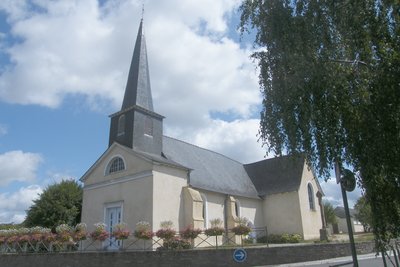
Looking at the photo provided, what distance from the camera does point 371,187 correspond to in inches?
246

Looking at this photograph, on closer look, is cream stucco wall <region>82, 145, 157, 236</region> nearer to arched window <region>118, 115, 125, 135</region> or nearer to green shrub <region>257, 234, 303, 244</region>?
arched window <region>118, 115, 125, 135</region>

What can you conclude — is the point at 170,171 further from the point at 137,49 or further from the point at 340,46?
the point at 340,46

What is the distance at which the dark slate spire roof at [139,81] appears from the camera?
84.5 ft

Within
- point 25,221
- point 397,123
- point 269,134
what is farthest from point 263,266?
point 25,221

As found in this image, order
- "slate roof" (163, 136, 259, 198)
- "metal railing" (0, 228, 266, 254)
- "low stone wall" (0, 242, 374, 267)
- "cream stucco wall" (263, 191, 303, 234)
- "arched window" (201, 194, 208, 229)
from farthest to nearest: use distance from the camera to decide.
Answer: "cream stucco wall" (263, 191, 303, 234) → "slate roof" (163, 136, 259, 198) → "arched window" (201, 194, 208, 229) → "metal railing" (0, 228, 266, 254) → "low stone wall" (0, 242, 374, 267)

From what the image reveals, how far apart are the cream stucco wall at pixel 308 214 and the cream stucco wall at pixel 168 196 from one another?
35.3 feet

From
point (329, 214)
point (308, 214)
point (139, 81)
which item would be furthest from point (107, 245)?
point (329, 214)

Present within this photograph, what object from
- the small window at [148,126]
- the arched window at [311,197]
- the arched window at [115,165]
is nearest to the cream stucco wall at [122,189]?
the arched window at [115,165]

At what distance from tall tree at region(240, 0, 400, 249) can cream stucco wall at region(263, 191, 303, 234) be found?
23.2 meters

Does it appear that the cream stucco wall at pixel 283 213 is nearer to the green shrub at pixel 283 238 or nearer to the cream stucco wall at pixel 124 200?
the green shrub at pixel 283 238

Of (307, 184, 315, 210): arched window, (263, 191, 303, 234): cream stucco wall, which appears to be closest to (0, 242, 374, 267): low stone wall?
(263, 191, 303, 234): cream stucco wall

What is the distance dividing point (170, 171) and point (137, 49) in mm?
10002

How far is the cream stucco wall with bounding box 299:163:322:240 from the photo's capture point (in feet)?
95.8

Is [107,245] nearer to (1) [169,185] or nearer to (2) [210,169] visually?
(1) [169,185]
